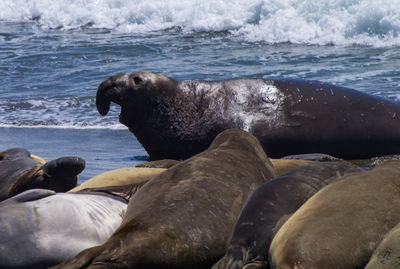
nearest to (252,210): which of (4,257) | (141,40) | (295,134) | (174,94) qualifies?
(4,257)

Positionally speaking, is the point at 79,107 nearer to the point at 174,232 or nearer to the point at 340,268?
the point at 174,232

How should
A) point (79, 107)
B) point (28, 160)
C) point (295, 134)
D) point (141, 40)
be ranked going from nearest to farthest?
point (28, 160)
point (295, 134)
point (79, 107)
point (141, 40)

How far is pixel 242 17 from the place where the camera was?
20766mm

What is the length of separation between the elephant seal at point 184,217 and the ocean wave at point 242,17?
13482mm

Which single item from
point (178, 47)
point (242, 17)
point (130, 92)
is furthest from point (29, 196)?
point (242, 17)

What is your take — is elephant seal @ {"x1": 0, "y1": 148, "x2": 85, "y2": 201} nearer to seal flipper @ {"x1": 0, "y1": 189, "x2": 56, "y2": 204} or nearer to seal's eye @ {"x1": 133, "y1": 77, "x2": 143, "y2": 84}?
seal flipper @ {"x1": 0, "y1": 189, "x2": 56, "y2": 204}

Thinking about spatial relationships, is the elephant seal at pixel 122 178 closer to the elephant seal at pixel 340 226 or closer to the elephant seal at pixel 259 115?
the elephant seal at pixel 340 226

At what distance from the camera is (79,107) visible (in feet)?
37.8

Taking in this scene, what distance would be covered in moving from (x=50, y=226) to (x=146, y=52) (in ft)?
45.3

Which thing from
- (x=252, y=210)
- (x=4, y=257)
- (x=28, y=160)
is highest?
(x=252, y=210)

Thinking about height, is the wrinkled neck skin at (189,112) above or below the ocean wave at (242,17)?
above

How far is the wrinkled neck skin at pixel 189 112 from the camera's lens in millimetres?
7258

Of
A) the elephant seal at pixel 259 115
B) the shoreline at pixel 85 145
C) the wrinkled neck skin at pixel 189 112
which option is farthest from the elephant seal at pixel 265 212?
the wrinkled neck skin at pixel 189 112

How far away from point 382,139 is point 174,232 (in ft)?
14.7
